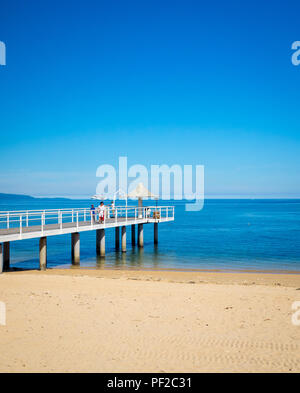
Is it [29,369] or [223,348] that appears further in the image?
[223,348]

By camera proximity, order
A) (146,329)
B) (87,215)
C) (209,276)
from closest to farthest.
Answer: (146,329), (209,276), (87,215)

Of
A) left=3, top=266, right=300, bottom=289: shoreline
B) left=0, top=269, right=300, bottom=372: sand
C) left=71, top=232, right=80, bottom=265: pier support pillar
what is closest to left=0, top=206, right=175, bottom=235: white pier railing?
left=71, top=232, right=80, bottom=265: pier support pillar

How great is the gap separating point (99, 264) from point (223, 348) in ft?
53.9

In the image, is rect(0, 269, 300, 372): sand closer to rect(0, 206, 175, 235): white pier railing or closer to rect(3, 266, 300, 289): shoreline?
rect(3, 266, 300, 289): shoreline

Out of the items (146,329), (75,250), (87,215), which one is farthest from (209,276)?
(146,329)

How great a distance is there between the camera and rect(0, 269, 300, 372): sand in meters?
6.34

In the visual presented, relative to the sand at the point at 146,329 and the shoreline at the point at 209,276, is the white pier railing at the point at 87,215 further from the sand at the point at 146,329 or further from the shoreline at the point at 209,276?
the sand at the point at 146,329

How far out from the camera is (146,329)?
812 cm

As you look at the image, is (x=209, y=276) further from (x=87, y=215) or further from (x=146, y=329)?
(x=146, y=329)

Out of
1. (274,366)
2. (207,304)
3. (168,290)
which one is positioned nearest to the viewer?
(274,366)

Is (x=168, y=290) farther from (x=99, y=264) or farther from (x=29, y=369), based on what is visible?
(x=99, y=264)

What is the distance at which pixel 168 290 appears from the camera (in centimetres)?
1265

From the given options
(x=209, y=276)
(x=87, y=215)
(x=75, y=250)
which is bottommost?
(x=209, y=276)
